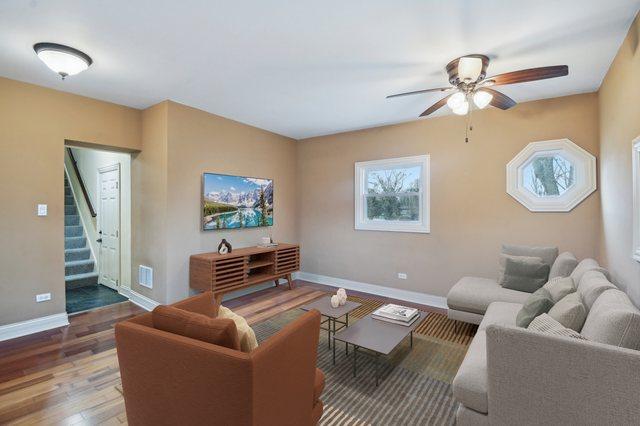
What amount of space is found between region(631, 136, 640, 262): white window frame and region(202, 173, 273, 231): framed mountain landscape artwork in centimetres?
422

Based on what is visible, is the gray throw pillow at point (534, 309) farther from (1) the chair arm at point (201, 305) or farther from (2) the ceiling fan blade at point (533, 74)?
(1) the chair arm at point (201, 305)

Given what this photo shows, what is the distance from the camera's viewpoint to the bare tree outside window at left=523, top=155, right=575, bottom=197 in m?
3.46

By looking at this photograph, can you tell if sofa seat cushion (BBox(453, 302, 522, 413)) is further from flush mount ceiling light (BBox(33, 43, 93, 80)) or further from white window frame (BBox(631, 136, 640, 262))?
flush mount ceiling light (BBox(33, 43, 93, 80))

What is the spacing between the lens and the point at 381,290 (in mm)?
4707

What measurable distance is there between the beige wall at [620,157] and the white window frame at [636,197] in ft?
0.30

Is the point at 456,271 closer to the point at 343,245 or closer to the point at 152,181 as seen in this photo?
the point at 343,245

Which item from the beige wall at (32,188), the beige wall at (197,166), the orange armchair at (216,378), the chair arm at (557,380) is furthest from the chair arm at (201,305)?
the beige wall at (32,188)

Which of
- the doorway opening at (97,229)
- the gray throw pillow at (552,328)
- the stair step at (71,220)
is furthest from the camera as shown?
the stair step at (71,220)

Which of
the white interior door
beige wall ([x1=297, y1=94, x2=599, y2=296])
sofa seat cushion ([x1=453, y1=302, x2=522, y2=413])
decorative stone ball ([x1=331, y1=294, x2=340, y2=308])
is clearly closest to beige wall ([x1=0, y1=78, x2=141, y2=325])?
the white interior door

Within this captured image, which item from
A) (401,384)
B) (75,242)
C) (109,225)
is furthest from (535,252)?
(75,242)

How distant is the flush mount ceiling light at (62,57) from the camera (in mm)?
2375

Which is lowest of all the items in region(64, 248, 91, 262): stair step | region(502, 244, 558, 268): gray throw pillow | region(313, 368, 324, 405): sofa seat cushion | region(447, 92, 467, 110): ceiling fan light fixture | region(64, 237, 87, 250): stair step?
region(313, 368, 324, 405): sofa seat cushion

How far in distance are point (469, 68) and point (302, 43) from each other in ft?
4.66

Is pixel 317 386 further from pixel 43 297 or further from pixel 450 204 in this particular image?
pixel 43 297
